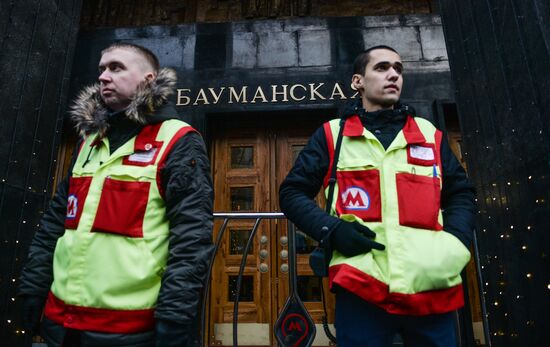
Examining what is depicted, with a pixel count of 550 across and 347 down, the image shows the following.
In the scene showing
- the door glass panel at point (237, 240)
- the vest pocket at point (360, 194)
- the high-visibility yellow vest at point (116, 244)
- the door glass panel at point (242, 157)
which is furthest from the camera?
the door glass panel at point (242, 157)

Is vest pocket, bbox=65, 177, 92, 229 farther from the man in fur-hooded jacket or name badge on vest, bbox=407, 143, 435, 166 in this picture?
name badge on vest, bbox=407, 143, 435, 166

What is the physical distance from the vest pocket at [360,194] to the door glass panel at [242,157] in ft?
15.2

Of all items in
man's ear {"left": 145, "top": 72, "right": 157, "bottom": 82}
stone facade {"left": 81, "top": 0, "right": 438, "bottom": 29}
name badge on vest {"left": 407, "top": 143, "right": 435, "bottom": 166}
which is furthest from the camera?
stone facade {"left": 81, "top": 0, "right": 438, "bottom": 29}

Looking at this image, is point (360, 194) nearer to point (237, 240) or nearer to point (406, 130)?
point (406, 130)

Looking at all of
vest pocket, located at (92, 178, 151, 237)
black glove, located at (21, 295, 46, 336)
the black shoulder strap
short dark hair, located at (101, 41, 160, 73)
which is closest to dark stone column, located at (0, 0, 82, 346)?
black glove, located at (21, 295, 46, 336)

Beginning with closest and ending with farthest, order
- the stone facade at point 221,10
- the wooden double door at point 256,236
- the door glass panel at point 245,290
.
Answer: the wooden double door at point 256,236 → the door glass panel at point 245,290 → the stone facade at point 221,10

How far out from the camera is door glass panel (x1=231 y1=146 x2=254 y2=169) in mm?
6535

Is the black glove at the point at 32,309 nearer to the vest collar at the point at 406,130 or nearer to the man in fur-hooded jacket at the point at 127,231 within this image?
the man in fur-hooded jacket at the point at 127,231

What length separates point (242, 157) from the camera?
6.58 m

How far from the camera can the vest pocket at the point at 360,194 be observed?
72.4 inches

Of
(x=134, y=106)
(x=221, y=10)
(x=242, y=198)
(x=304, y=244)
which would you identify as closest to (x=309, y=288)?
(x=304, y=244)

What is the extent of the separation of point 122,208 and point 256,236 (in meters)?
4.35

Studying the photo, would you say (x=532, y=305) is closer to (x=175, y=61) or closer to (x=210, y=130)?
(x=210, y=130)

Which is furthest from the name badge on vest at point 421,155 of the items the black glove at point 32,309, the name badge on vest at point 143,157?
the black glove at point 32,309
